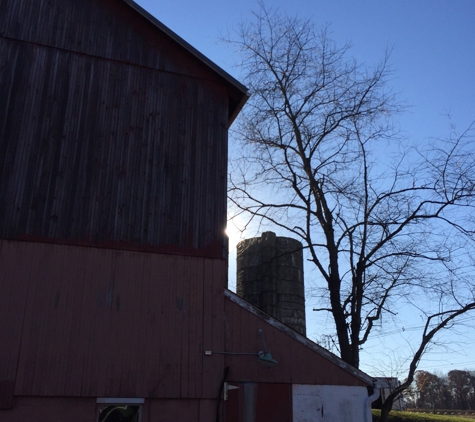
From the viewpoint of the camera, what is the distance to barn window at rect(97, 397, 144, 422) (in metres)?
7.98

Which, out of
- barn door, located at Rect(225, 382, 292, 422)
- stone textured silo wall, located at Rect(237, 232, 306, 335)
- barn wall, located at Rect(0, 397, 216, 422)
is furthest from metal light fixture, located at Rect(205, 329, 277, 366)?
stone textured silo wall, located at Rect(237, 232, 306, 335)

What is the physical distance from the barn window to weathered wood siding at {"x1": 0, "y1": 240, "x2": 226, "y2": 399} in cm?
12

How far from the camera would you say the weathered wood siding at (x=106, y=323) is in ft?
26.0

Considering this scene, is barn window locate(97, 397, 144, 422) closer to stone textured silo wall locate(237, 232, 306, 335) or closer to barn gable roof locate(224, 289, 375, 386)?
barn gable roof locate(224, 289, 375, 386)

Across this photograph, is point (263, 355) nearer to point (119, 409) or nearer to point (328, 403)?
point (328, 403)

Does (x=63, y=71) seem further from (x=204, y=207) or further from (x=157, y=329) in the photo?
(x=157, y=329)

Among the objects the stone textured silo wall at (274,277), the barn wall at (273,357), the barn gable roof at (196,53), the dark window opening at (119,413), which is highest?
the barn gable roof at (196,53)

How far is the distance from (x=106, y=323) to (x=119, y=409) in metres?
1.34

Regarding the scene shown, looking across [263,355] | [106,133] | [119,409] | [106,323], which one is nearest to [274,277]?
[263,355]

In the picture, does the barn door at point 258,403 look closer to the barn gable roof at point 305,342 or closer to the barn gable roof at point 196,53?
the barn gable roof at point 305,342

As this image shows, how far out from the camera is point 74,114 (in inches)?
377

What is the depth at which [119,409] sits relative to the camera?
26.4 feet

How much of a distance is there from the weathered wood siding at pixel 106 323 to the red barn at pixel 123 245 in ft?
0.07

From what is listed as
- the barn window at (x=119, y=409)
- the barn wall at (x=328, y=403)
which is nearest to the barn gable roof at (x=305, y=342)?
the barn wall at (x=328, y=403)
